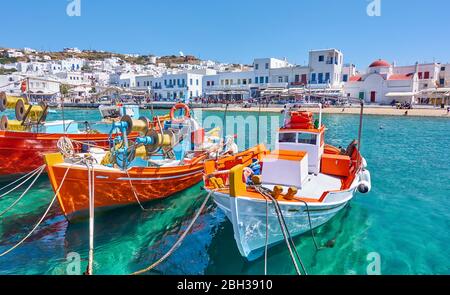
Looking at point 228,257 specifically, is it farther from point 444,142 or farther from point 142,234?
point 444,142

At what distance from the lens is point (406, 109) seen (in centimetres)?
4641

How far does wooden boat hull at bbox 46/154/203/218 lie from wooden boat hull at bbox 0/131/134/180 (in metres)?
5.59

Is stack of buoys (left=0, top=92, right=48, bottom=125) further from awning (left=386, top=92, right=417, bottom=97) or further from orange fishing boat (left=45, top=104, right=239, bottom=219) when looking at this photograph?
awning (left=386, top=92, right=417, bottom=97)

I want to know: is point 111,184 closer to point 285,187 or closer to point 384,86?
point 285,187

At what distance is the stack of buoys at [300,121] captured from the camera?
1066cm

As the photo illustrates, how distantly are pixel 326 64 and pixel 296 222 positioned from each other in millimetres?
53394

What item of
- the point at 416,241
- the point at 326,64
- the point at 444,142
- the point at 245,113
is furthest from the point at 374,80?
the point at 416,241

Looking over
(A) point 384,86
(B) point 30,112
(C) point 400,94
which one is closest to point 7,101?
(B) point 30,112

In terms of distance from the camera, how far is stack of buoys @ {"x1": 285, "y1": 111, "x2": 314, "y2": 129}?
10.7 metres

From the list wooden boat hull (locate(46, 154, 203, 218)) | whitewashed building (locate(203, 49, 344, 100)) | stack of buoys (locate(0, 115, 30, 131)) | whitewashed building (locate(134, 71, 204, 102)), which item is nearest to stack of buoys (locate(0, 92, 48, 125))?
stack of buoys (locate(0, 115, 30, 131))

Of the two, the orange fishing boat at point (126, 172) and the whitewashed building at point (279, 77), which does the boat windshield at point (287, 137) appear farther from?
the whitewashed building at point (279, 77)

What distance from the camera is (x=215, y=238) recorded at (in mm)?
8867

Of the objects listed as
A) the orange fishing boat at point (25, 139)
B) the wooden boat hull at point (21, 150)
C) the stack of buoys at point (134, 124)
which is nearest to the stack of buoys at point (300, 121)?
the stack of buoys at point (134, 124)

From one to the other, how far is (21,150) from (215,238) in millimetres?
10449
